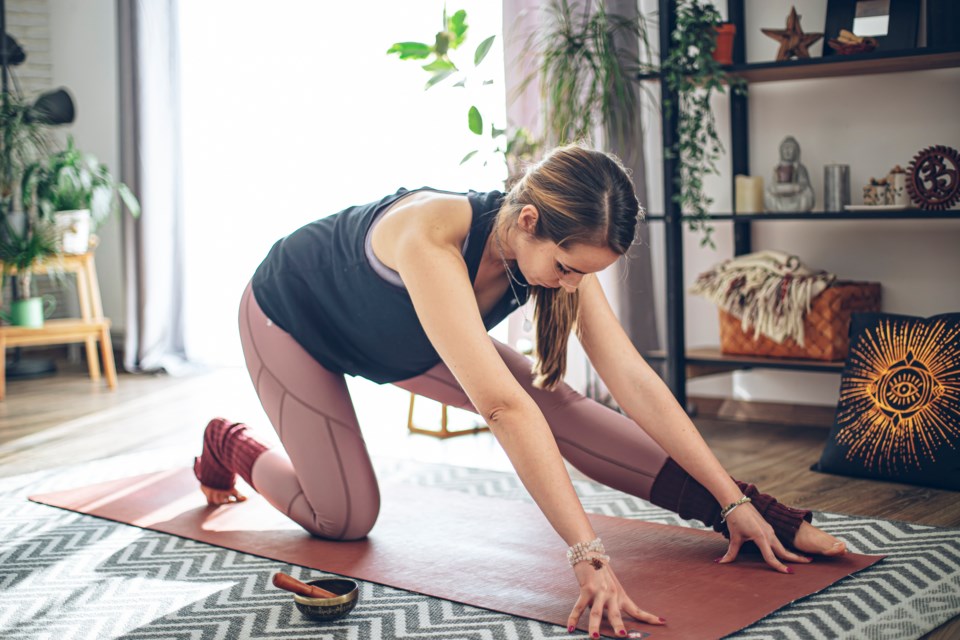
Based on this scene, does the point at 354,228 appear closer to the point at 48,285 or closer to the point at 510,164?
the point at 510,164

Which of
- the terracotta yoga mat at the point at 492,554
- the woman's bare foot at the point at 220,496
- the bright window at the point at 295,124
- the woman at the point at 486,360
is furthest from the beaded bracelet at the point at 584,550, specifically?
the bright window at the point at 295,124

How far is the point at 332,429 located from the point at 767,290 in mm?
1496

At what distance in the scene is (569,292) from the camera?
1944mm

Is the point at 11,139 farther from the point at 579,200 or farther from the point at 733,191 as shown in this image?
the point at 579,200

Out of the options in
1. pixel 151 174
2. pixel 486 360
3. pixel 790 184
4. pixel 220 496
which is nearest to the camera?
pixel 486 360

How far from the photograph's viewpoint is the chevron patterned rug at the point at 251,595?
1.72 meters

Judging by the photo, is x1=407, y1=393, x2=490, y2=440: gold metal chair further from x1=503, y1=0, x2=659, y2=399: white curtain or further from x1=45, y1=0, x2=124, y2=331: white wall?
x1=45, y1=0, x2=124, y2=331: white wall

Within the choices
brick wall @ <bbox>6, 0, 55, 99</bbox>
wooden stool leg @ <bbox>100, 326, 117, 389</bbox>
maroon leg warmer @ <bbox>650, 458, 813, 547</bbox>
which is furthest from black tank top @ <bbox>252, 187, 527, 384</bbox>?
brick wall @ <bbox>6, 0, 55, 99</bbox>

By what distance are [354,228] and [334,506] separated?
54cm

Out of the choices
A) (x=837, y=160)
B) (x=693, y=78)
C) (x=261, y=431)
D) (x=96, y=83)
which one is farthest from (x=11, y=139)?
(x=837, y=160)

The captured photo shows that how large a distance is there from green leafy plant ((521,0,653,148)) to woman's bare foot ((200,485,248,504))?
1.41 meters

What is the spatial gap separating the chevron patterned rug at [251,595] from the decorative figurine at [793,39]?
139 centimetres

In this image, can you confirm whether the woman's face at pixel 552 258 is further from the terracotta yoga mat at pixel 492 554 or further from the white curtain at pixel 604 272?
the white curtain at pixel 604 272

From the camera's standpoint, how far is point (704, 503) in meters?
1.96
